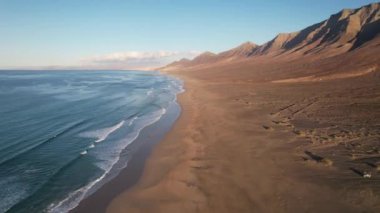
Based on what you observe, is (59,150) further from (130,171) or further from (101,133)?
(130,171)

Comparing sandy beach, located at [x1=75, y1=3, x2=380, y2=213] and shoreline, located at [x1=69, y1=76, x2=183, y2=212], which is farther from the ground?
sandy beach, located at [x1=75, y1=3, x2=380, y2=213]

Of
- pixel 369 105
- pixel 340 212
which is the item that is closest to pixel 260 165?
pixel 340 212

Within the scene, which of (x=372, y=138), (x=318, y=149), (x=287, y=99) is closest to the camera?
(x=318, y=149)

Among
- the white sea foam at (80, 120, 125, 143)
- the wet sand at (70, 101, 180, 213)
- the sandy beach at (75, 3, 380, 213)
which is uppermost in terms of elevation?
the sandy beach at (75, 3, 380, 213)

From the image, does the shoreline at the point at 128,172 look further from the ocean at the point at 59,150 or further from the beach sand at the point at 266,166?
the beach sand at the point at 266,166

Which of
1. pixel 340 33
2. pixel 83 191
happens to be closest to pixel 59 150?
pixel 83 191

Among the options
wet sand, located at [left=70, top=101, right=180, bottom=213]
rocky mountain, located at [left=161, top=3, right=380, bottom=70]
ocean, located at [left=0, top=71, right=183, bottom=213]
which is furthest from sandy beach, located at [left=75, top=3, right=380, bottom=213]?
rocky mountain, located at [left=161, top=3, right=380, bottom=70]

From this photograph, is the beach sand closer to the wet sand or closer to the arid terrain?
the arid terrain

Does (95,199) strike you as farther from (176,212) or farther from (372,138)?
(372,138)

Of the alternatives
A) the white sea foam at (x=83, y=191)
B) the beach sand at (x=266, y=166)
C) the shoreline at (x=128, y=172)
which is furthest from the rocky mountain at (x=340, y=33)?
the white sea foam at (x=83, y=191)
